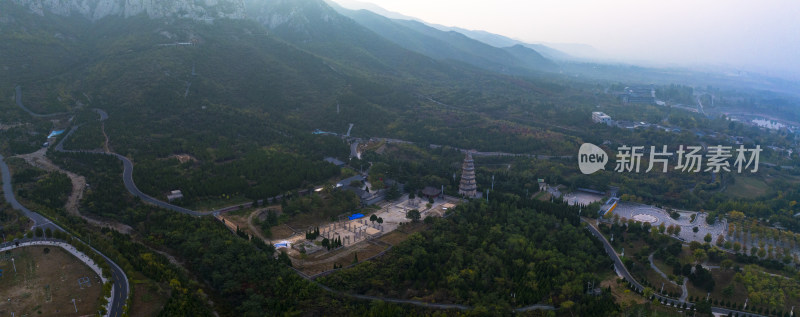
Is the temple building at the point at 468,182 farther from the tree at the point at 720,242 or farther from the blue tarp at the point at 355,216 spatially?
the tree at the point at 720,242

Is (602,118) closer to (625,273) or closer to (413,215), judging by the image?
(625,273)

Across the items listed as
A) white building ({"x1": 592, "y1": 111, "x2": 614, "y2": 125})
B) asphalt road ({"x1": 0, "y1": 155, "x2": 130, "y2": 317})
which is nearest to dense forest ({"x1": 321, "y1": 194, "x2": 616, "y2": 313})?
asphalt road ({"x1": 0, "y1": 155, "x2": 130, "y2": 317})

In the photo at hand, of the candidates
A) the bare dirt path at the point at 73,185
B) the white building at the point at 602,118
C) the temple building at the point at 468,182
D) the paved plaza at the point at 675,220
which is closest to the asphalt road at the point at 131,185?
the bare dirt path at the point at 73,185

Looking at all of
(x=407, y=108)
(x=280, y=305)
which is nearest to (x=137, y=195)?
(x=280, y=305)

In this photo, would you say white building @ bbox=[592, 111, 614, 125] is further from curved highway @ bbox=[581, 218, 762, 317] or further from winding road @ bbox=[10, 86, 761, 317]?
winding road @ bbox=[10, 86, 761, 317]

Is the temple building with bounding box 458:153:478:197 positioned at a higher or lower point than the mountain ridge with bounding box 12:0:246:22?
lower

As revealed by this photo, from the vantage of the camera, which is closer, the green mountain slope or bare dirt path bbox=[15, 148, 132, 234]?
bare dirt path bbox=[15, 148, 132, 234]

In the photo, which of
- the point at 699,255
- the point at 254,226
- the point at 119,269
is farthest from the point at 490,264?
the point at 119,269
